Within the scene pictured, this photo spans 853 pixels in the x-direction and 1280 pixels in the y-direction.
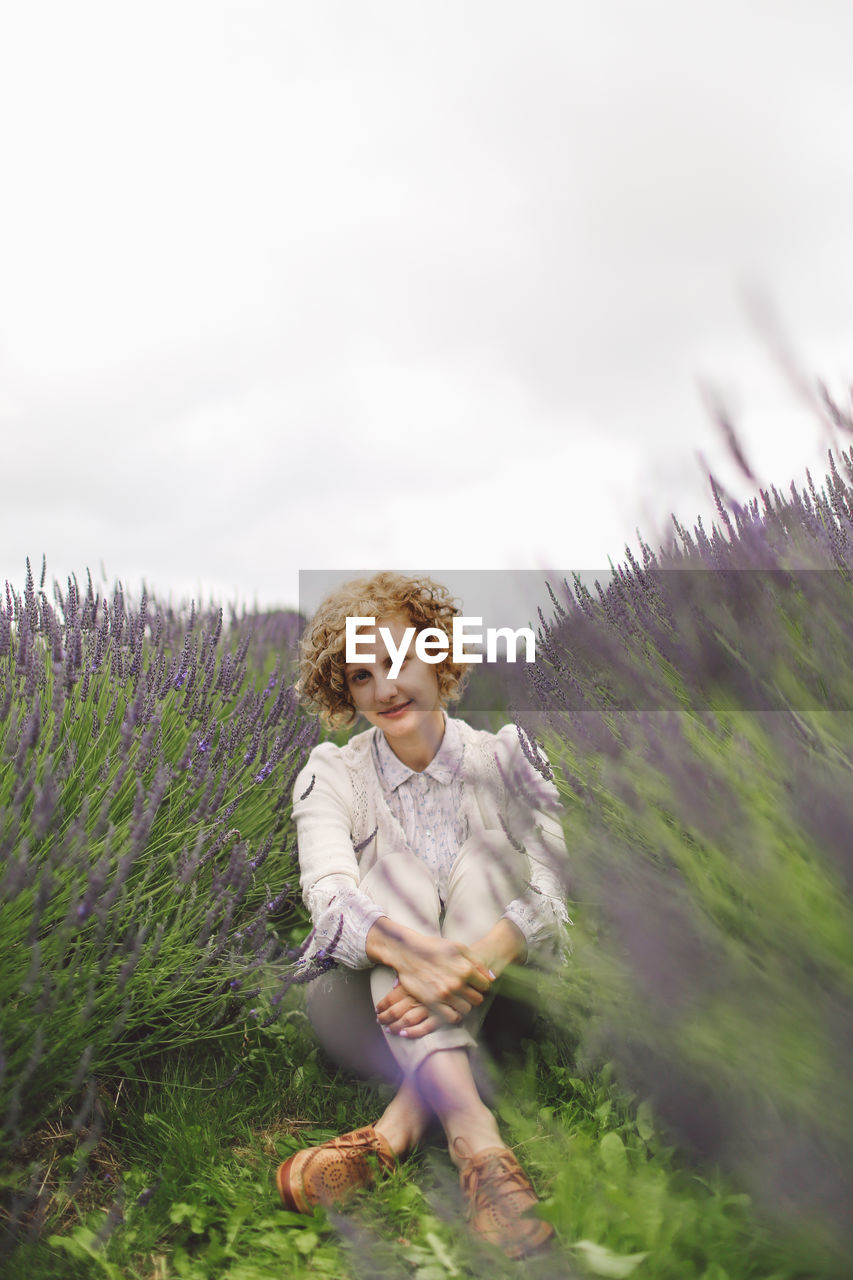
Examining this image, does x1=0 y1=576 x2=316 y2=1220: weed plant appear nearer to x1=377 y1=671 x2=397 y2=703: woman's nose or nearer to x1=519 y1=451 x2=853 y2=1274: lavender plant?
x1=377 y1=671 x2=397 y2=703: woman's nose

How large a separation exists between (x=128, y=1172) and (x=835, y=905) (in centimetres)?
139

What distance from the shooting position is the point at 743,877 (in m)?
1.04

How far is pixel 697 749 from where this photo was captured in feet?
4.72

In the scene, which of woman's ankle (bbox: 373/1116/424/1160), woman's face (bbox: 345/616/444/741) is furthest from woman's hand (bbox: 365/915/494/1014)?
woman's face (bbox: 345/616/444/741)

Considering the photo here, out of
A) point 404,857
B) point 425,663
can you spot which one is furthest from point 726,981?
point 425,663

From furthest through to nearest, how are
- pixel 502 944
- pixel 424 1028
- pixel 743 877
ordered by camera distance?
pixel 502 944 < pixel 424 1028 < pixel 743 877

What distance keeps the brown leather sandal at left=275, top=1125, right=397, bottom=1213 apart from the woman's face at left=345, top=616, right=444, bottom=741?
0.87 m

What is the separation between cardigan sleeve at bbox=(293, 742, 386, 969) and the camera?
1862 mm

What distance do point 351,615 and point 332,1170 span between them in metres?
1.20

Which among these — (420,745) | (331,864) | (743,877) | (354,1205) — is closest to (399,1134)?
(354,1205)

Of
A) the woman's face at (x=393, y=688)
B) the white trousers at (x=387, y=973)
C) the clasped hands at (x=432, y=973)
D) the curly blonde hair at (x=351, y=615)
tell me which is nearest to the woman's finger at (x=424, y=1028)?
the clasped hands at (x=432, y=973)

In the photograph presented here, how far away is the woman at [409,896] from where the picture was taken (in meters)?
1.59

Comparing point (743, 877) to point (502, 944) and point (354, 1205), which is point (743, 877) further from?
point (354, 1205)

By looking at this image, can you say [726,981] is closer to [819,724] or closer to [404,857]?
[819,724]
